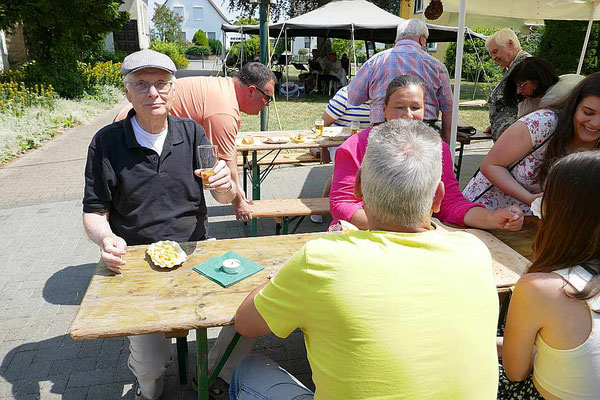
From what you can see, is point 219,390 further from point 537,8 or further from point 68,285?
point 537,8

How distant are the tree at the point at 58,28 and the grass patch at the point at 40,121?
848mm

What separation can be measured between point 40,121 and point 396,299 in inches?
407

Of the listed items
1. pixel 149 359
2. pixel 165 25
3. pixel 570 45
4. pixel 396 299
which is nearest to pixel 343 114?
pixel 149 359

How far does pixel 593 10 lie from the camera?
6766 mm

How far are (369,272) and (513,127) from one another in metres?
1.91

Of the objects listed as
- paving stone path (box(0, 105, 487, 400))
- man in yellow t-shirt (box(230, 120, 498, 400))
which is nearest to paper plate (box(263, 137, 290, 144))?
paving stone path (box(0, 105, 487, 400))

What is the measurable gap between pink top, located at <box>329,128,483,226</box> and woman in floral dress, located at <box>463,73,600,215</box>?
0.36 meters

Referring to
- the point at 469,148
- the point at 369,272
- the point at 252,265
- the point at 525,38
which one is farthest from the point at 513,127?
the point at 525,38

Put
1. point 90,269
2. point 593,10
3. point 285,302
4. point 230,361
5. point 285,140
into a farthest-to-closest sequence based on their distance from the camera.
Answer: point 593,10 < point 285,140 < point 90,269 < point 230,361 < point 285,302

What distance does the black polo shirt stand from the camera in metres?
2.19

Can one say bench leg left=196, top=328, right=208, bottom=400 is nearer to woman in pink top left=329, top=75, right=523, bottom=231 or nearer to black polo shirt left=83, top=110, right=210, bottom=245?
black polo shirt left=83, top=110, right=210, bottom=245

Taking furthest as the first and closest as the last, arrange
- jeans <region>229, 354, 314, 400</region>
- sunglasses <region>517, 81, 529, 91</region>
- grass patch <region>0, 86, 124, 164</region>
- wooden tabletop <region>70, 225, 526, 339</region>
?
1. grass patch <region>0, 86, 124, 164</region>
2. sunglasses <region>517, 81, 529, 91</region>
3. jeans <region>229, 354, 314, 400</region>
4. wooden tabletop <region>70, 225, 526, 339</region>

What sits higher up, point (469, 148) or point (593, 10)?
point (593, 10)

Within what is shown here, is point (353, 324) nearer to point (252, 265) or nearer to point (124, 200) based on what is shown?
point (252, 265)
